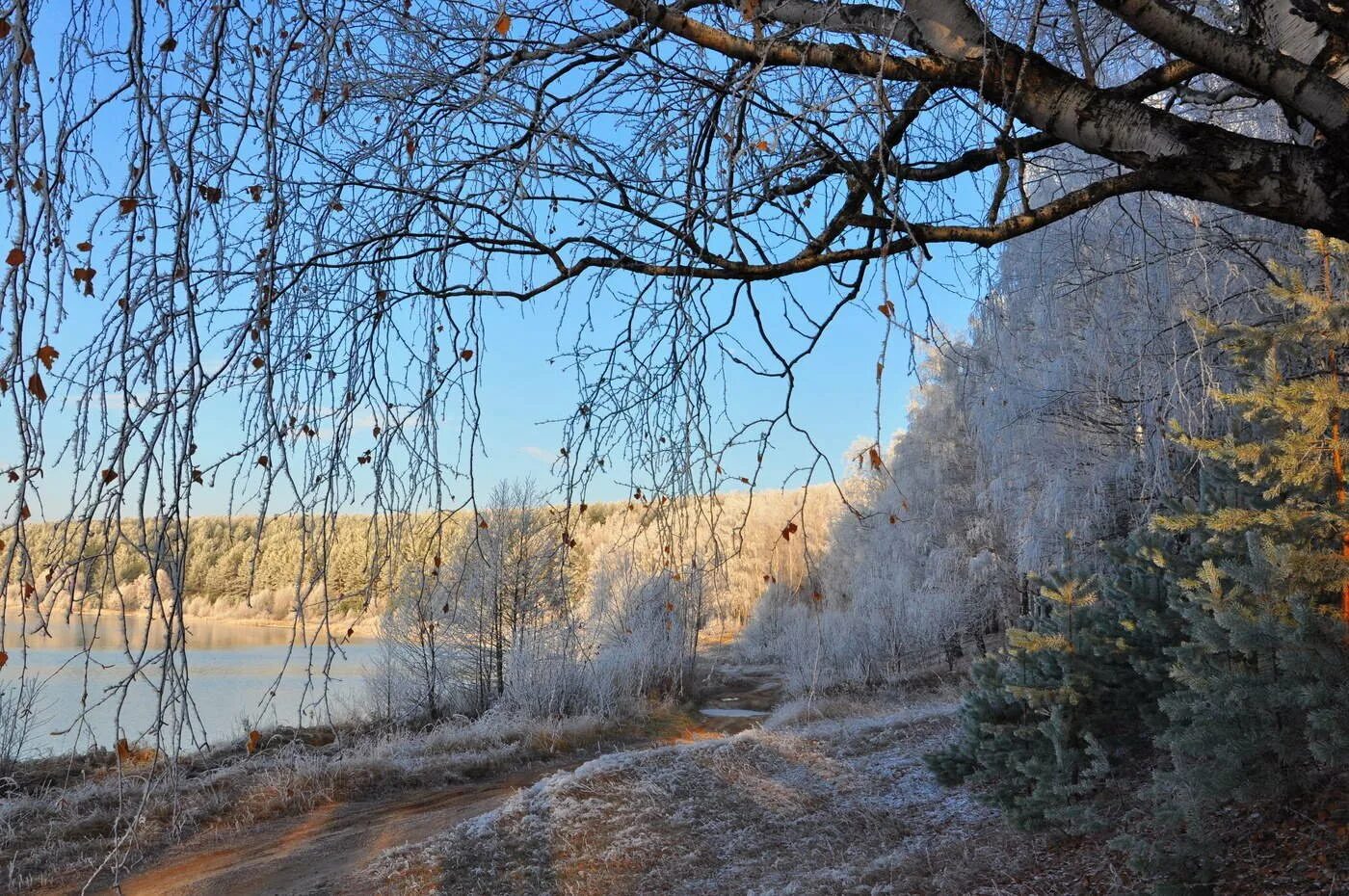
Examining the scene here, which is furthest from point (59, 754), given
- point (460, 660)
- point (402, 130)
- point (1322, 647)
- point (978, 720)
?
point (1322, 647)

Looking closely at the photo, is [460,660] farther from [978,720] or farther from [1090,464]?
[978,720]

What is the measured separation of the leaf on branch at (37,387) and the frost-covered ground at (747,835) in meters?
4.76

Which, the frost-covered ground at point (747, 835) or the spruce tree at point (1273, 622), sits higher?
the spruce tree at point (1273, 622)

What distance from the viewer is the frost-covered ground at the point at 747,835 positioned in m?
5.43

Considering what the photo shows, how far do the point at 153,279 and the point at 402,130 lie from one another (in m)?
1.09

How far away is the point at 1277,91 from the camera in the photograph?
2.35 m

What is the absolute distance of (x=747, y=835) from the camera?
7043 mm

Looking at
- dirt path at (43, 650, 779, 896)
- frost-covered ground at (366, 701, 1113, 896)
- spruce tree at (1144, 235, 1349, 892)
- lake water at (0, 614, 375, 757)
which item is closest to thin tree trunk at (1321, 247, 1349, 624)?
spruce tree at (1144, 235, 1349, 892)

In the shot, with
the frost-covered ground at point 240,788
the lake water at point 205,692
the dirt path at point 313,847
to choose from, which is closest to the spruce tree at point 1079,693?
the dirt path at point 313,847

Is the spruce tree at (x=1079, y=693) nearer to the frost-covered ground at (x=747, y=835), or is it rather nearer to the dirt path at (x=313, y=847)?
the frost-covered ground at (x=747, y=835)

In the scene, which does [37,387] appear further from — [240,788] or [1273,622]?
[240,788]

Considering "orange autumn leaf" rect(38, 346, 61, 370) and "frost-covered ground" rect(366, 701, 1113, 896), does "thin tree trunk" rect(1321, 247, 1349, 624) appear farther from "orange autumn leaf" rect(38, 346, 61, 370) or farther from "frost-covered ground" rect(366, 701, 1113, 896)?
"orange autumn leaf" rect(38, 346, 61, 370)

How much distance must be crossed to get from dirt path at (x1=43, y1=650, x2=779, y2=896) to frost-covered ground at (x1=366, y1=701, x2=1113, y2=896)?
0.54m

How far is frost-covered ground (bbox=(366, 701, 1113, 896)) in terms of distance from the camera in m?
5.43
